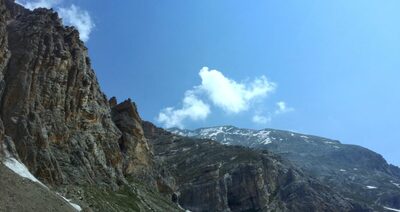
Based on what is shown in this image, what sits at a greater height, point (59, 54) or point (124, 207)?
point (59, 54)

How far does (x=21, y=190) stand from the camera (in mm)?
91938

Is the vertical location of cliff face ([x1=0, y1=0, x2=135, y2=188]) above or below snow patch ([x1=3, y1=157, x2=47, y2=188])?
above

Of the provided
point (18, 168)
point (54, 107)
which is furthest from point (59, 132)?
point (18, 168)

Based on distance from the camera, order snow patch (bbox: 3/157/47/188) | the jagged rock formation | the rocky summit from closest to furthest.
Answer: snow patch (bbox: 3/157/47/188) → the rocky summit → the jagged rock formation

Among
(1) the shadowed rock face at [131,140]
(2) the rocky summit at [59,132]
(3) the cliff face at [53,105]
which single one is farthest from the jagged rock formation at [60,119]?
(1) the shadowed rock face at [131,140]

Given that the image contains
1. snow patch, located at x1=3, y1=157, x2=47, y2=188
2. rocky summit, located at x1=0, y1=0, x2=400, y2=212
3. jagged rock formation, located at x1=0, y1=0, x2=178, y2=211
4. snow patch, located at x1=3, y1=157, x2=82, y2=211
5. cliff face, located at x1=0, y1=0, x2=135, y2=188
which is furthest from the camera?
cliff face, located at x1=0, y1=0, x2=135, y2=188

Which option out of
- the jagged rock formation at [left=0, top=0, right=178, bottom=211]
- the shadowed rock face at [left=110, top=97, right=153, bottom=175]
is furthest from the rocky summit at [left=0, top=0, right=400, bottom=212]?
the shadowed rock face at [left=110, top=97, right=153, bottom=175]

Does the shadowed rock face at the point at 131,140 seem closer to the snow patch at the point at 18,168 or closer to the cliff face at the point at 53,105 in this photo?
the cliff face at the point at 53,105

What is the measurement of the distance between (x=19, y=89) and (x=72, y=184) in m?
25.4

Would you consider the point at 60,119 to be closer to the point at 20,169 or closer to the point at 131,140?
the point at 20,169

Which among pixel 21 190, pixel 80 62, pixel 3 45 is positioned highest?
pixel 80 62

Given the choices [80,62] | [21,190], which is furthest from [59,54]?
[21,190]

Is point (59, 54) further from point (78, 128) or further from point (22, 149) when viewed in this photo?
point (22, 149)

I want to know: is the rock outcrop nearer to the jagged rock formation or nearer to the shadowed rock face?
the jagged rock formation
